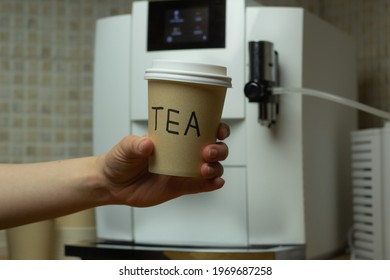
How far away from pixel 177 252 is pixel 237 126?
0.74ft

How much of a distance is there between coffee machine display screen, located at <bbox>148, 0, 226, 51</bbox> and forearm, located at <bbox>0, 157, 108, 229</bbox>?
1.02 feet

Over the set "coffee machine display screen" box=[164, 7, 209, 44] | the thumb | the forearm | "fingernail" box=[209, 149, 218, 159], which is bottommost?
the forearm

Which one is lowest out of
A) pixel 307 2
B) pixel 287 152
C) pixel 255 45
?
pixel 287 152

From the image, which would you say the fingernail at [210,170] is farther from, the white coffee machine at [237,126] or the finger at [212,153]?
the white coffee machine at [237,126]

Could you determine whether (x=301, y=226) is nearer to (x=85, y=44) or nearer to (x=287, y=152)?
(x=287, y=152)

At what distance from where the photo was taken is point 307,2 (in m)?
1.36

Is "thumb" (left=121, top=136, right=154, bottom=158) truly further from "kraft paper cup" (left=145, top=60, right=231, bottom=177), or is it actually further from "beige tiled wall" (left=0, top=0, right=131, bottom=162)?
"beige tiled wall" (left=0, top=0, right=131, bottom=162)

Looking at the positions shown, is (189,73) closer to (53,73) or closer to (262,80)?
(262,80)

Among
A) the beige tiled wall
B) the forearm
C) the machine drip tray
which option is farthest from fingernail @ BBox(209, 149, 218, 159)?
the beige tiled wall

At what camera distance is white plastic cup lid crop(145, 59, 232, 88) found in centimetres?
56

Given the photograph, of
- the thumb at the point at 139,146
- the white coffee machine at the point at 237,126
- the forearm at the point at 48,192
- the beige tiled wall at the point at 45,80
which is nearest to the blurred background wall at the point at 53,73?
the beige tiled wall at the point at 45,80

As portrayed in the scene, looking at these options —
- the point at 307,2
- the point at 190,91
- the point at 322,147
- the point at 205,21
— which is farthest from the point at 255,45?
the point at 307,2

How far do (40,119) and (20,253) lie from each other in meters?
0.37

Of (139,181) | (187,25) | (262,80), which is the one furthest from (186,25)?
(139,181)
